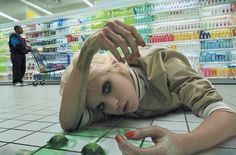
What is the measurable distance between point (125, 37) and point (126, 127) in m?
0.56

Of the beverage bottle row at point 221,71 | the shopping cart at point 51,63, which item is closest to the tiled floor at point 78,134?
the beverage bottle row at point 221,71

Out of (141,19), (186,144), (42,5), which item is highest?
(42,5)

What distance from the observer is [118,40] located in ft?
3.02

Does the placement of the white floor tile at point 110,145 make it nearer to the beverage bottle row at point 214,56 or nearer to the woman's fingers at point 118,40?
the woman's fingers at point 118,40

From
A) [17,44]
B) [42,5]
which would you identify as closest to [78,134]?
[17,44]

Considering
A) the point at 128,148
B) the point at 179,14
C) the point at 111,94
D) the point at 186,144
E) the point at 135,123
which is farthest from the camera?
the point at 179,14

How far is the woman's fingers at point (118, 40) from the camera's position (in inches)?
36.0

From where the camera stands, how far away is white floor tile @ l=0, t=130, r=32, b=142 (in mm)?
1171

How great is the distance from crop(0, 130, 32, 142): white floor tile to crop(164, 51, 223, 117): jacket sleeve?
0.86 metres

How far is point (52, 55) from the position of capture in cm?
757

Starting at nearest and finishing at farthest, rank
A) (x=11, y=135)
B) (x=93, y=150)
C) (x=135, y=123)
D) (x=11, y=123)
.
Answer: (x=93, y=150), (x=11, y=135), (x=135, y=123), (x=11, y=123)

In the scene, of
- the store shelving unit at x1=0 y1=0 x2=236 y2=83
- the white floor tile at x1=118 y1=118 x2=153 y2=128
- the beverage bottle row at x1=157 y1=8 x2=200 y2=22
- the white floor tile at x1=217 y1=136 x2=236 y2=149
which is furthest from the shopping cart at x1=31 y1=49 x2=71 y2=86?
the white floor tile at x1=217 y1=136 x2=236 y2=149

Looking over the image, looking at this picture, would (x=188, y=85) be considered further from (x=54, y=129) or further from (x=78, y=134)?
(x=54, y=129)

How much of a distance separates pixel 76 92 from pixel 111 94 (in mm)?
172
